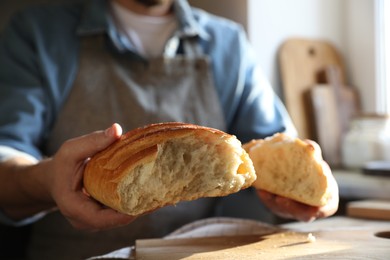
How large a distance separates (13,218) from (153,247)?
421mm

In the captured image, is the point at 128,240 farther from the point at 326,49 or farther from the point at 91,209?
the point at 326,49

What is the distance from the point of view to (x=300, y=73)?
195cm

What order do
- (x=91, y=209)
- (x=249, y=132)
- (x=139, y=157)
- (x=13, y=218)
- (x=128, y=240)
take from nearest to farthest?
(x=139, y=157), (x=91, y=209), (x=13, y=218), (x=128, y=240), (x=249, y=132)

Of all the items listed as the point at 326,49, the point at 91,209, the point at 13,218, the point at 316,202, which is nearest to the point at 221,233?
the point at 316,202

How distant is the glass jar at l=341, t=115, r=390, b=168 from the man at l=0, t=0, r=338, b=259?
1.34 ft

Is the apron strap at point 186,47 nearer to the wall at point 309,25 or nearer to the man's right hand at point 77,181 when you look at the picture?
the wall at point 309,25

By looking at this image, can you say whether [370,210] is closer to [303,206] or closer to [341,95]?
[303,206]

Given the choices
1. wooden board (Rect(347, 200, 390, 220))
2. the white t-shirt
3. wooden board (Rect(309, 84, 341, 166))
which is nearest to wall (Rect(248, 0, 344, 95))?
wooden board (Rect(309, 84, 341, 166))

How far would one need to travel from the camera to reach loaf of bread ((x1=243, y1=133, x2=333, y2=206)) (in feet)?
3.31

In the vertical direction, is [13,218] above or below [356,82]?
above

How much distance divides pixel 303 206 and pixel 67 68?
71 centimetres

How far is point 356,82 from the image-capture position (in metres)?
2.12

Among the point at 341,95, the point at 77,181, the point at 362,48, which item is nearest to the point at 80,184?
the point at 77,181

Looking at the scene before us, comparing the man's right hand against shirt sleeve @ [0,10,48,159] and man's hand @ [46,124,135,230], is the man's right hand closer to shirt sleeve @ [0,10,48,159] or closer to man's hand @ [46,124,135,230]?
man's hand @ [46,124,135,230]
